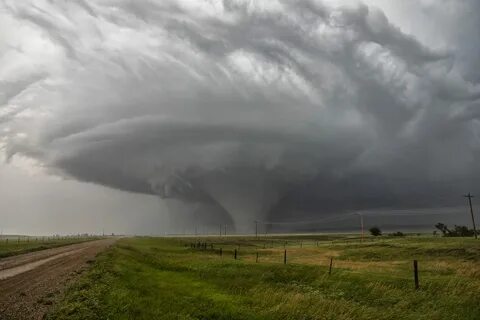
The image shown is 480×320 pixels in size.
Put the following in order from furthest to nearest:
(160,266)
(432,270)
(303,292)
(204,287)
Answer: (160,266), (432,270), (204,287), (303,292)

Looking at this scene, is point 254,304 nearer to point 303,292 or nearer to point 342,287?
point 303,292

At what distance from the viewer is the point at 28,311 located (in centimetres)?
2094

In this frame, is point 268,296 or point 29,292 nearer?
point 268,296

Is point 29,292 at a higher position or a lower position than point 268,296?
higher

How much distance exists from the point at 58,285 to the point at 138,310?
11.5 m

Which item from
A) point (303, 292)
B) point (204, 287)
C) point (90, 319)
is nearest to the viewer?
point (90, 319)

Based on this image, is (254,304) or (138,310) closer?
(138,310)

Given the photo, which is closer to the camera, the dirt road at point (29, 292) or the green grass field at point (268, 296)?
the dirt road at point (29, 292)

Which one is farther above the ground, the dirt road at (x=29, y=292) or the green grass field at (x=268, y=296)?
the dirt road at (x=29, y=292)

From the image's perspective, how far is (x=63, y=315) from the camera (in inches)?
790

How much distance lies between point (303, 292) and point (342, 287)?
2.95m

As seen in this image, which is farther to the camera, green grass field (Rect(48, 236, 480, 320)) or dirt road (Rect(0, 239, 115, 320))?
green grass field (Rect(48, 236, 480, 320))

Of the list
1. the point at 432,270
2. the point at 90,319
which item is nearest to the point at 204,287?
the point at 90,319

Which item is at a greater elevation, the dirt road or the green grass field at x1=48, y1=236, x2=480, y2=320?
the dirt road
